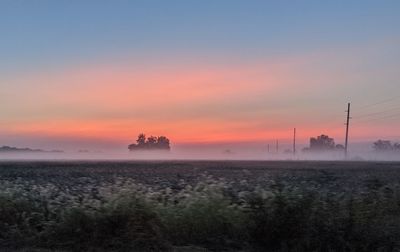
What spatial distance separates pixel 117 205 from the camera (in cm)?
1175

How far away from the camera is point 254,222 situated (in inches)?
466

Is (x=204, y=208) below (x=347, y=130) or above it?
below

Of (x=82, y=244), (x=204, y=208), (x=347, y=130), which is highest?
(x=347, y=130)

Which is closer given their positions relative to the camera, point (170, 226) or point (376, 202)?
point (170, 226)

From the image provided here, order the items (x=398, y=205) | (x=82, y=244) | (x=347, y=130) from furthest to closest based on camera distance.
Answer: (x=347, y=130) → (x=398, y=205) → (x=82, y=244)

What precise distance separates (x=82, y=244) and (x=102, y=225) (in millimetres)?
559

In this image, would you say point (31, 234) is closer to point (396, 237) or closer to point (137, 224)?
point (137, 224)

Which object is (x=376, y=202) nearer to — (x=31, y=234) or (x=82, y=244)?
(x=82, y=244)

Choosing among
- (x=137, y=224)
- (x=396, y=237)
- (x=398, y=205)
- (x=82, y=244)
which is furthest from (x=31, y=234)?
(x=398, y=205)

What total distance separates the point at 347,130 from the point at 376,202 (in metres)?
96.2

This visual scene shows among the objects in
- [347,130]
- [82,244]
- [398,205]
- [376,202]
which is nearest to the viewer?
[82,244]

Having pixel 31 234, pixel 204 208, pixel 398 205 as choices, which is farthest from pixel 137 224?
pixel 398 205

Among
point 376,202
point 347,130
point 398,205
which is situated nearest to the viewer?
point 376,202

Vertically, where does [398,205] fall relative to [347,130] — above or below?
below
